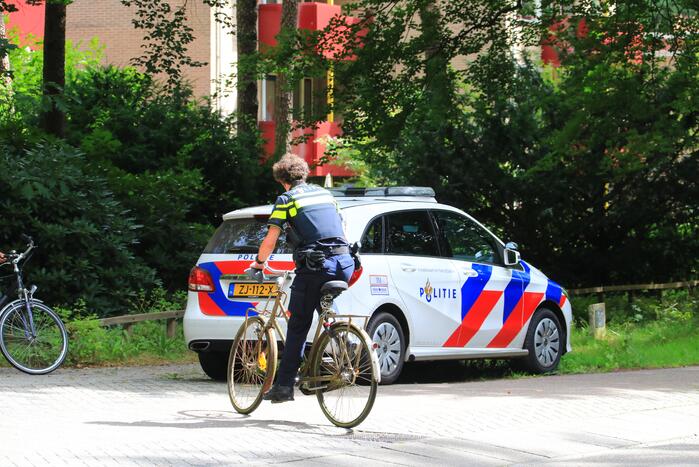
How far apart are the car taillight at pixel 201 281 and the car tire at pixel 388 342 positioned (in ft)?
4.88

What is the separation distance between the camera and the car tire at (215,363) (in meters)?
12.3

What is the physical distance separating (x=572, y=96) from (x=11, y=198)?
9.14m

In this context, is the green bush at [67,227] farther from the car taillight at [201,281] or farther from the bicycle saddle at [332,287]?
the bicycle saddle at [332,287]

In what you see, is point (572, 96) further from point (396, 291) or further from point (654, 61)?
point (396, 291)

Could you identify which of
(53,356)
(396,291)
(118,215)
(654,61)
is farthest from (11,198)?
(654,61)

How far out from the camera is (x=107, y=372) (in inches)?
516

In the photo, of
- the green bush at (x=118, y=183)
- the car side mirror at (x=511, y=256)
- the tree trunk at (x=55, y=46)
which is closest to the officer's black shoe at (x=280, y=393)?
the car side mirror at (x=511, y=256)

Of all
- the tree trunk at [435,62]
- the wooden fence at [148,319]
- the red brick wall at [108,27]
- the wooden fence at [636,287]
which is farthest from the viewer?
the red brick wall at [108,27]

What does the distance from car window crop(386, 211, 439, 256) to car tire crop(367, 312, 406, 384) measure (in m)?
0.68

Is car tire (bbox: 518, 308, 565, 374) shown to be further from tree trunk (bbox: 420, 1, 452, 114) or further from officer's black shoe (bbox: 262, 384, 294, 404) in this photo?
tree trunk (bbox: 420, 1, 452, 114)

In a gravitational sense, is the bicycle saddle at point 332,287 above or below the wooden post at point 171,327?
above

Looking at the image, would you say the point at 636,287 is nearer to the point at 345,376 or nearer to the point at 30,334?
the point at 30,334

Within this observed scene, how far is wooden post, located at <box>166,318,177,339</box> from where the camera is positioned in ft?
50.8

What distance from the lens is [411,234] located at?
1235cm
